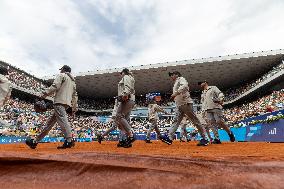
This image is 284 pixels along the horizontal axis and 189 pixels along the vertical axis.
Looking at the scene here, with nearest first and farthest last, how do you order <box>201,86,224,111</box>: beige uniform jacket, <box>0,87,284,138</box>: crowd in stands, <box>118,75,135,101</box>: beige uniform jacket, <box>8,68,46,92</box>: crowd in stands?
<box>118,75,135,101</box>: beige uniform jacket < <box>201,86,224,111</box>: beige uniform jacket < <box>0,87,284,138</box>: crowd in stands < <box>8,68,46,92</box>: crowd in stands

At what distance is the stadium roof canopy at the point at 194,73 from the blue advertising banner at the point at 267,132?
18.9 metres

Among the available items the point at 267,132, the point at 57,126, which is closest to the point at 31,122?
the point at 57,126

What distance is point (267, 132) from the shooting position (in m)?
12.8

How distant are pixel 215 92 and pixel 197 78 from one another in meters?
30.2

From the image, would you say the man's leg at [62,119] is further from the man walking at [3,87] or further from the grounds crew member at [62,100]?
the man walking at [3,87]

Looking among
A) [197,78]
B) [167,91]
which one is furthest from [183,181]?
[167,91]

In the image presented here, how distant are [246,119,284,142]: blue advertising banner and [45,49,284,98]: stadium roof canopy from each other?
Result: 18881mm

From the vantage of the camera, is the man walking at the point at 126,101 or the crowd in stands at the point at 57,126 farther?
the crowd in stands at the point at 57,126

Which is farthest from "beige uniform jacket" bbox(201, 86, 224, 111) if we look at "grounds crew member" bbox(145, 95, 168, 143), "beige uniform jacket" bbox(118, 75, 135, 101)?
"beige uniform jacket" bbox(118, 75, 135, 101)

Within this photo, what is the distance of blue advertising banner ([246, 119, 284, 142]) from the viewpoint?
11.5 m

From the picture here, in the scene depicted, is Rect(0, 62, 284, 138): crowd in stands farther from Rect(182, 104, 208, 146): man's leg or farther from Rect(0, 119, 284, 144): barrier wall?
Rect(182, 104, 208, 146): man's leg

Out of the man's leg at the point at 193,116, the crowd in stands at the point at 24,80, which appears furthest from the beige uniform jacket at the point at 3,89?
the crowd in stands at the point at 24,80

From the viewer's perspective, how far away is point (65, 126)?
6344 millimetres

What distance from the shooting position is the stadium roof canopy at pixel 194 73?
32.9 meters
